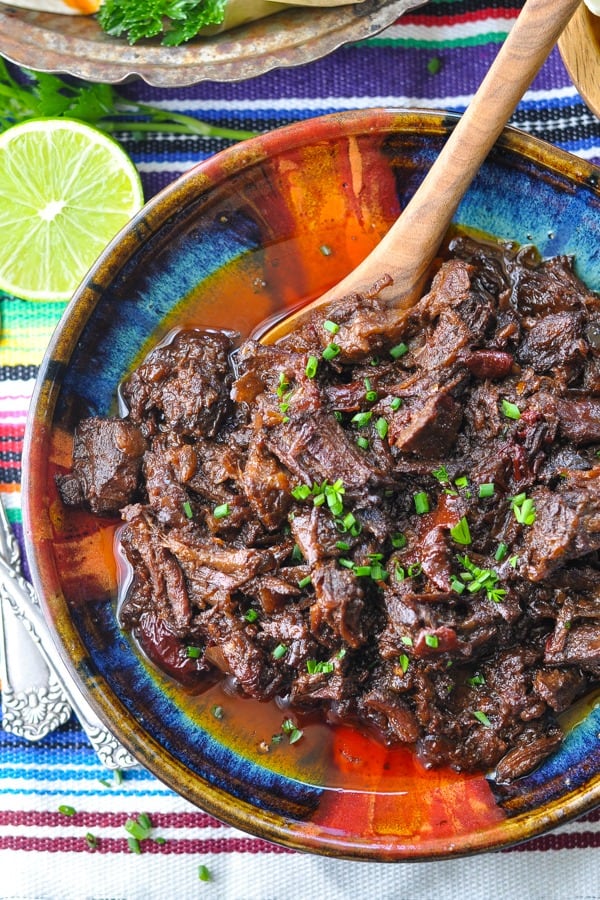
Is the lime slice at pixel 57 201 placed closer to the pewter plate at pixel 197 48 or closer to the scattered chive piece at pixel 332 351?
the pewter plate at pixel 197 48

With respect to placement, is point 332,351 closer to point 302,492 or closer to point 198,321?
point 302,492

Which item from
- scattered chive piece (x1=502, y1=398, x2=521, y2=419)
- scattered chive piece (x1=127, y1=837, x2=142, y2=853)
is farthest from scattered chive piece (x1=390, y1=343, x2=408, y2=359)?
scattered chive piece (x1=127, y1=837, x2=142, y2=853)

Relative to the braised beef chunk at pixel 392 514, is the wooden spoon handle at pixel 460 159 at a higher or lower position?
higher

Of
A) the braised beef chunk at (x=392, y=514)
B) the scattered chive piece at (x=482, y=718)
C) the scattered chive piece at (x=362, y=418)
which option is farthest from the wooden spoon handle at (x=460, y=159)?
the scattered chive piece at (x=482, y=718)

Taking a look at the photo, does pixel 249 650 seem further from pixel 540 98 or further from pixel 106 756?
pixel 540 98

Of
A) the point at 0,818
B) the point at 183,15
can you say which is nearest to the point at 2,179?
the point at 183,15

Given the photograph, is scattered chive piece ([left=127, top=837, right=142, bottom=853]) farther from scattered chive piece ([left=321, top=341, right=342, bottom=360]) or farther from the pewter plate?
the pewter plate
